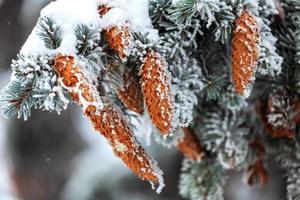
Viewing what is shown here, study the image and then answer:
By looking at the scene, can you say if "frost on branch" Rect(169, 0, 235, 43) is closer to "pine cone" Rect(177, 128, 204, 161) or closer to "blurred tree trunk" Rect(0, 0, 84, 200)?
"pine cone" Rect(177, 128, 204, 161)

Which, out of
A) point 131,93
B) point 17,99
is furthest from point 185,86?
point 17,99

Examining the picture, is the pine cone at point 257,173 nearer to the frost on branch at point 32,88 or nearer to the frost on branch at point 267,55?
the frost on branch at point 267,55

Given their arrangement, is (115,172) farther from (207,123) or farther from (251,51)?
(251,51)

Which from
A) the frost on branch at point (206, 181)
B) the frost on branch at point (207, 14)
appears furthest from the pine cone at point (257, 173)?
the frost on branch at point (207, 14)

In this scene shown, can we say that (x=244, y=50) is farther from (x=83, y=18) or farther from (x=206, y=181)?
(x=206, y=181)

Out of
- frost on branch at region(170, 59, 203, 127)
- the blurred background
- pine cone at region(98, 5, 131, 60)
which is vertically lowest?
the blurred background

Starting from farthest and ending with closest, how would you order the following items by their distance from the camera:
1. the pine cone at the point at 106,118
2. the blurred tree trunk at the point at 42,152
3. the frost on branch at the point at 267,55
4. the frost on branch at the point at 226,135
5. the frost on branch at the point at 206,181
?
the blurred tree trunk at the point at 42,152 → the frost on branch at the point at 206,181 → the frost on branch at the point at 226,135 → the frost on branch at the point at 267,55 → the pine cone at the point at 106,118

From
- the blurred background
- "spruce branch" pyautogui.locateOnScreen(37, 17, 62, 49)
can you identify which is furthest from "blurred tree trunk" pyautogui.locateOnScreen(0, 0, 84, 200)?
"spruce branch" pyautogui.locateOnScreen(37, 17, 62, 49)
